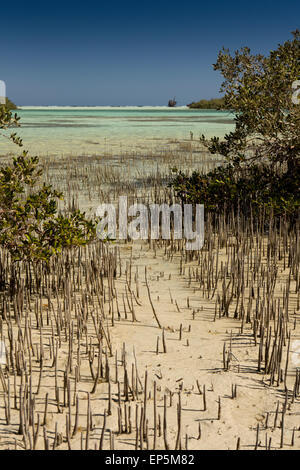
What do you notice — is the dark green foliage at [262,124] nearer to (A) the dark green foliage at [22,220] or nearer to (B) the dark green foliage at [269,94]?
(B) the dark green foliage at [269,94]

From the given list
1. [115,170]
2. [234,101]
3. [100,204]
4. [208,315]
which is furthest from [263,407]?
[115,170]

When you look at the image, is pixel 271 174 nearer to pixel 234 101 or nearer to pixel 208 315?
pixel 234 101

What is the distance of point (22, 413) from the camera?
241 centimetres

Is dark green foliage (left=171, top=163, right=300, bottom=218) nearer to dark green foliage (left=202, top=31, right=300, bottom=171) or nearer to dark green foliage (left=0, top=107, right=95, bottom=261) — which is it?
dark green foliage (left=202, top=31, right=300, bottom=171)

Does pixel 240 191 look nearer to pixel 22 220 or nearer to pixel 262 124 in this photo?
pixel 262 124

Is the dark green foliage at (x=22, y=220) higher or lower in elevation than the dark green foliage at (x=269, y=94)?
lower

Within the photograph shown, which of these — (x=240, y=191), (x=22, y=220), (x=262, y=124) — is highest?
(x=262, y=124)

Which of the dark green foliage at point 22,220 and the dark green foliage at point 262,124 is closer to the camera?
the dark green foliage at point 22,220

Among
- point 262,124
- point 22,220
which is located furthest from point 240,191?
point 22,220

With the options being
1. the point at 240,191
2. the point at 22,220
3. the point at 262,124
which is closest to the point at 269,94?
the point at 262,124

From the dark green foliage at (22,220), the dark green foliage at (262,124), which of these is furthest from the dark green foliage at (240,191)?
the dark green foliage at (22,220)

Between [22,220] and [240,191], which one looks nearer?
[22,220]

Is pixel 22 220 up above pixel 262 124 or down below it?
below
